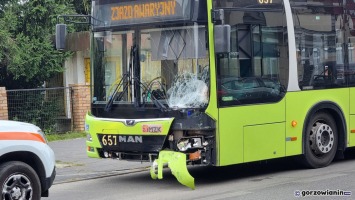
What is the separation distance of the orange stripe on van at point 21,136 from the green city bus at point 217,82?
2.40 metres

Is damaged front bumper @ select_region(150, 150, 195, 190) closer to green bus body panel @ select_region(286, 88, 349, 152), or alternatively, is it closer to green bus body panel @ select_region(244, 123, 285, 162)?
green bus body panel @ select_region(244, 123, 285, 162)

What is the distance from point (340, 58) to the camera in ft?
43.8

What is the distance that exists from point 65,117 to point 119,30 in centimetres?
904

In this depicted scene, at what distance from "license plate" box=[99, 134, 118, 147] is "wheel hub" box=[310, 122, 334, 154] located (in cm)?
340

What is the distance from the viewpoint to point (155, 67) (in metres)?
11.7

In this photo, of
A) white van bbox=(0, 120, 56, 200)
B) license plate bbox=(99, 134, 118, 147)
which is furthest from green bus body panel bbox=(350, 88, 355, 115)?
white van bbox=(0, 120, 56, 200)

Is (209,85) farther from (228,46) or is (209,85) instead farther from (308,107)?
(308,107)

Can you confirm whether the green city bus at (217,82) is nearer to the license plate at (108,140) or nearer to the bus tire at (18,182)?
the license plate at (108,140)

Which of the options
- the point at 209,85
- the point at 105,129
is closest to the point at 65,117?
the point at 105,129

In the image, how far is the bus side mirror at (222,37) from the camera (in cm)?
1098

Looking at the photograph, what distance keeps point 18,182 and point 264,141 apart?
435cm

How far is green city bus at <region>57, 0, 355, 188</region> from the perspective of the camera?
1131 cm

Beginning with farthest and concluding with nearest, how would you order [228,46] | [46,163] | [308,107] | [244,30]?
[308,107] < [244,30] < [228,46] < [46,163]

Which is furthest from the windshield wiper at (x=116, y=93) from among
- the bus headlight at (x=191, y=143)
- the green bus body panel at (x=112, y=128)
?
the bus headlight at (x=191, y=143)
